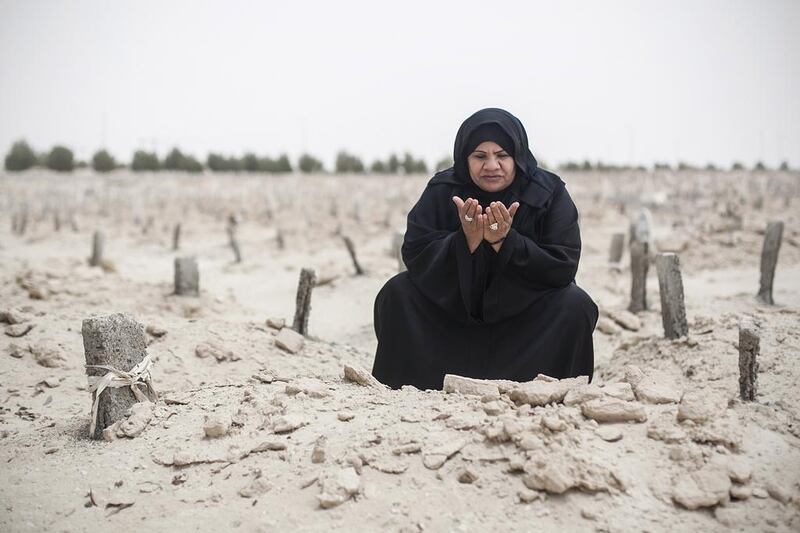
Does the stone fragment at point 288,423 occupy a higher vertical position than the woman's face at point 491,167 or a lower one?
lower

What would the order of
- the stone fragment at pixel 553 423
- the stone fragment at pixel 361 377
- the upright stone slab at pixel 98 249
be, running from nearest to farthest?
the stone fragment at pixel 553 423, the stone fragment at pixel 361 377, the upright stone slab at pixel 98 249

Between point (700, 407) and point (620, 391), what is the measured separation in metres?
0.33

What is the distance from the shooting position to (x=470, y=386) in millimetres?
2889

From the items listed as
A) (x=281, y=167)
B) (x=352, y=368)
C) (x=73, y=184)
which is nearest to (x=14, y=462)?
(x=352, y=368)

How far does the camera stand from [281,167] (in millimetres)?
40906

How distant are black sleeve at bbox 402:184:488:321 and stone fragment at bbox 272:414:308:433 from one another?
1.24m

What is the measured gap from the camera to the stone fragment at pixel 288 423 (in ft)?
8.70

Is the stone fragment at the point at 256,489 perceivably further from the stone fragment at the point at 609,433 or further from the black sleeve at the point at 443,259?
the black sleeve at the point at 443,259

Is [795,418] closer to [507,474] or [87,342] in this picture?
[507,474]

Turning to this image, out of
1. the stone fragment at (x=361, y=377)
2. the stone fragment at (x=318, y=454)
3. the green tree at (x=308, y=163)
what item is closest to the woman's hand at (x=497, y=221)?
the stone fragment at (x=361, y=377)

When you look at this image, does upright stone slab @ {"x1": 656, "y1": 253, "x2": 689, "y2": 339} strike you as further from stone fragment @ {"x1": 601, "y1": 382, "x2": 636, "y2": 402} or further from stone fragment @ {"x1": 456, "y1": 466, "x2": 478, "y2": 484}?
stone fragment @ {"x1": 456, "y1": 466, "x2": 478, "y2": 484}

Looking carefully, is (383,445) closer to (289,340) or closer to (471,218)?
(471,218)

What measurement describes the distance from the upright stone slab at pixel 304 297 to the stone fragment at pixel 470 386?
2.32 metres

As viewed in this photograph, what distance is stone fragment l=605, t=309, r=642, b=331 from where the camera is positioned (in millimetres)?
5902
